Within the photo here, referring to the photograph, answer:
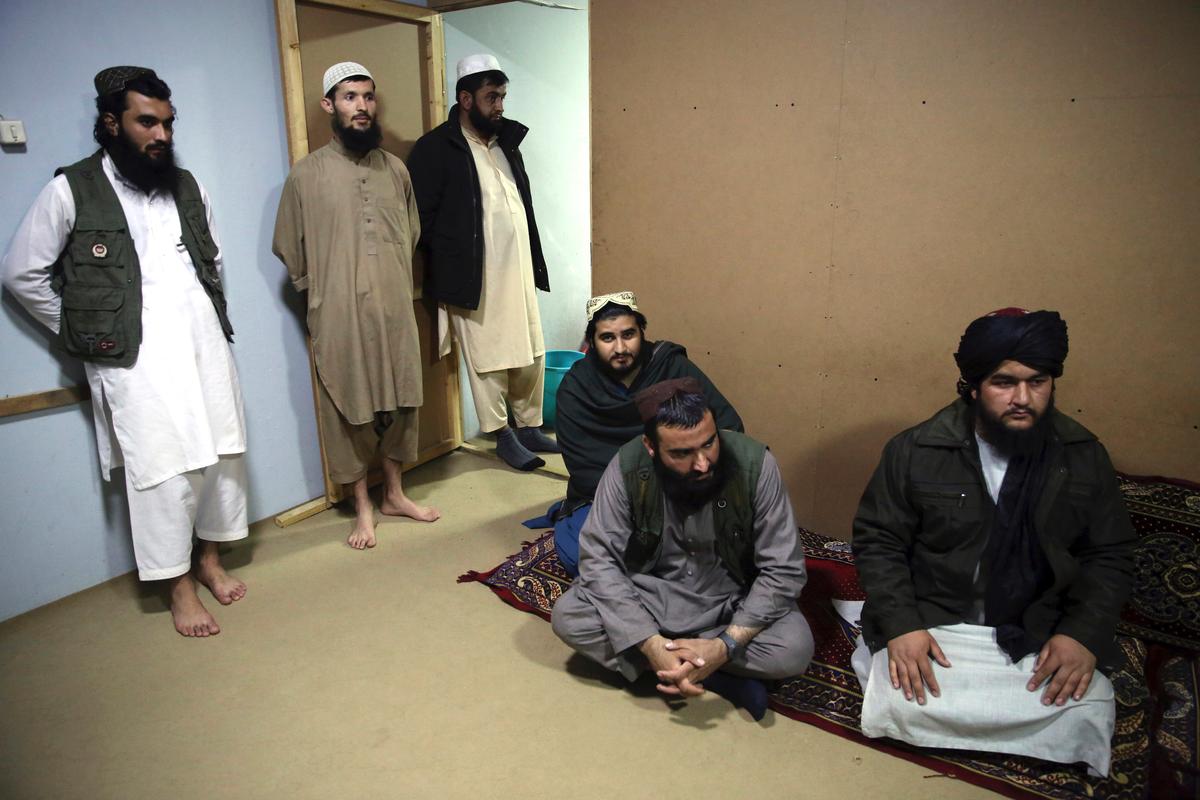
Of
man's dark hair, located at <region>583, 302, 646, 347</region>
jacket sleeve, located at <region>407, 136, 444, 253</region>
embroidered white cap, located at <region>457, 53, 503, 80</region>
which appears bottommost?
man's dark hair, located at <region>583, 302, 646, 347</region>

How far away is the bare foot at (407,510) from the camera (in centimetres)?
332

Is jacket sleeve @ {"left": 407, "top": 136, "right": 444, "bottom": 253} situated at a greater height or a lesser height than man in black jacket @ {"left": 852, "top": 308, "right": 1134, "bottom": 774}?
greater

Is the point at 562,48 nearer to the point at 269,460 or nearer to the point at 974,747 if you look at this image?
the point at 269,460

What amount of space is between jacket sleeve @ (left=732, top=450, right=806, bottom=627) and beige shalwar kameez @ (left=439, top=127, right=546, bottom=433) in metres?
1.82

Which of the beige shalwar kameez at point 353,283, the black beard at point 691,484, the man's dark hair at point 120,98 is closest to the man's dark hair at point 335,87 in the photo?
the beige shalwar kameez at point 353,283

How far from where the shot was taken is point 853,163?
2639 mm

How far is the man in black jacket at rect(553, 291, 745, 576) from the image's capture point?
268 centimetres

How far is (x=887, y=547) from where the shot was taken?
81.0 inches

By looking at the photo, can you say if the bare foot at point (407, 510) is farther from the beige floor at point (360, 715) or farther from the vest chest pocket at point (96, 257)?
the vest chest pocket at point (96, 257)

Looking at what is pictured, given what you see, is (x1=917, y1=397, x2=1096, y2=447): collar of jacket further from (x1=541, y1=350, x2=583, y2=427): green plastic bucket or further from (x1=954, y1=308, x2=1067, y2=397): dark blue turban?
(x1=541, y1=350, x2=583, y2=427): green plastic bucket

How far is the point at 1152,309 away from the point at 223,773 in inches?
109

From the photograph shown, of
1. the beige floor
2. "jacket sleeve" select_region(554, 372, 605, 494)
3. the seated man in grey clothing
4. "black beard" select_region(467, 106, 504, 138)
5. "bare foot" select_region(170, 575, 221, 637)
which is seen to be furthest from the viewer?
"black beard" select_region(467, 106, 504, 138)

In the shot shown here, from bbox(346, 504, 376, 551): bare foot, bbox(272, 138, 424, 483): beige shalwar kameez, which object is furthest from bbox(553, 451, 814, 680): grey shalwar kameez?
bbox(272, 138, 424, 483): beige shalwar kameez

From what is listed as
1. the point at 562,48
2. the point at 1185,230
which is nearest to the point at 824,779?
the point at 1185,230
